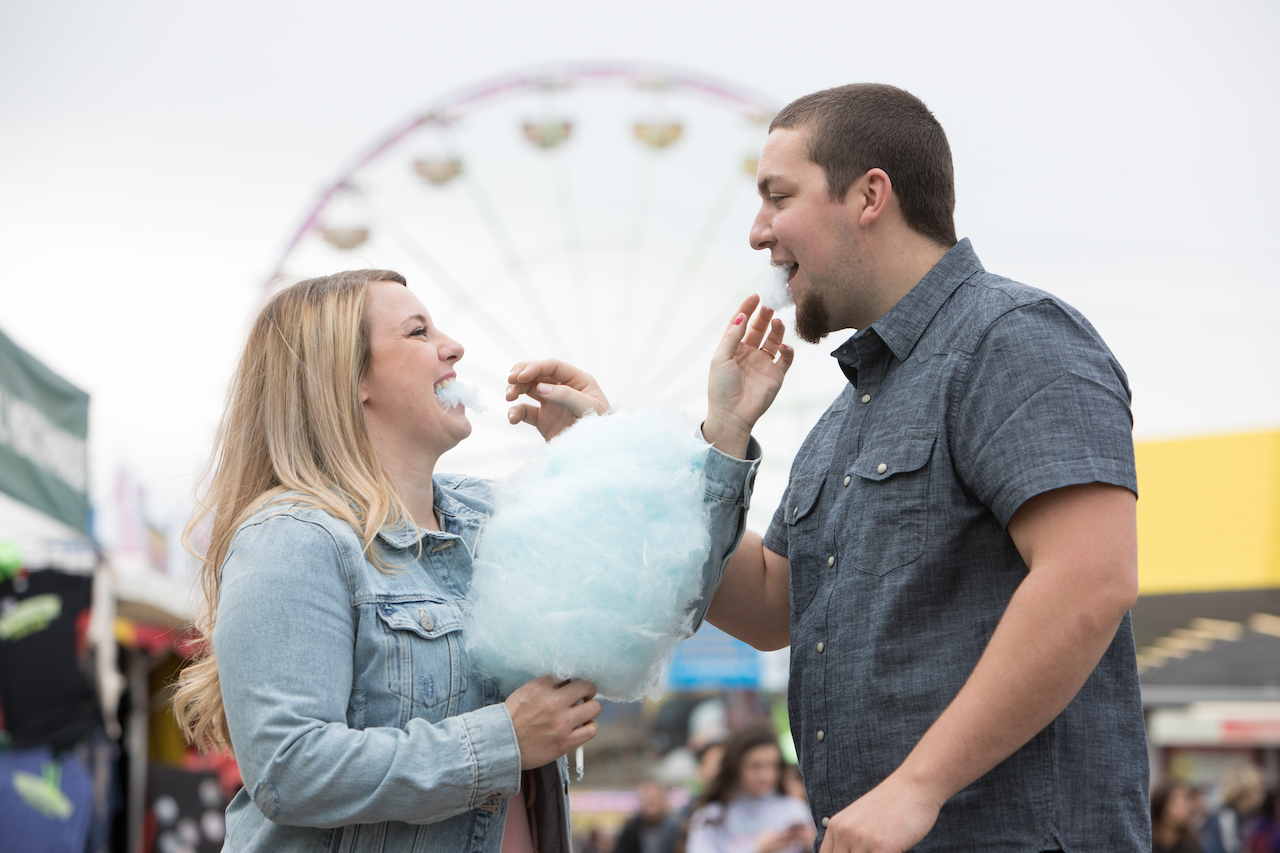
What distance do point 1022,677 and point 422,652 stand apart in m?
0.85

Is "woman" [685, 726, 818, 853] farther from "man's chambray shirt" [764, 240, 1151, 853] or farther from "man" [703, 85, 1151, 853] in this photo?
"man's chambray shirt" [764, 240, 1151, 853]

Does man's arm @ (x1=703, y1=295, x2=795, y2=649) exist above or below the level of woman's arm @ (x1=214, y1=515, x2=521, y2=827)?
above

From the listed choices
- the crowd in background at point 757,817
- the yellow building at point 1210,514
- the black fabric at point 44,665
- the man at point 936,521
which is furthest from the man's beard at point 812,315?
the yellow building at point 1210,514

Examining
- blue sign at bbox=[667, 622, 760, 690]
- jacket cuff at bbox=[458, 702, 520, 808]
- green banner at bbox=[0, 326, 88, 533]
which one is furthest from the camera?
blue sign at bbox=[667, 622, 760, 690]

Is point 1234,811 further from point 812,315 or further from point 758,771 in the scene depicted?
point 812,315

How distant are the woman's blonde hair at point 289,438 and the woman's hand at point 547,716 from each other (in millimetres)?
353

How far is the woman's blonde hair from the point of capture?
1.77 m

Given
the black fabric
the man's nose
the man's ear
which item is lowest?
the black fabric

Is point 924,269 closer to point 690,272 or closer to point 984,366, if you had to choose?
point 984,366

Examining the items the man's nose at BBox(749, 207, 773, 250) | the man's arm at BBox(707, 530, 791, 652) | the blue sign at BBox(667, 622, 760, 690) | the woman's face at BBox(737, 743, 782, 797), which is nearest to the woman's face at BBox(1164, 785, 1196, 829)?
the woman's face at BBox(737, 743, 782, 797)

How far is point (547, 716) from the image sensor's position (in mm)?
1620

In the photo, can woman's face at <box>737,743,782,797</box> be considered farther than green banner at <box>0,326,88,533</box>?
Yes

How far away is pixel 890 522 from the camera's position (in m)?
1.62

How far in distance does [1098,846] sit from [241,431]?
1.43m
